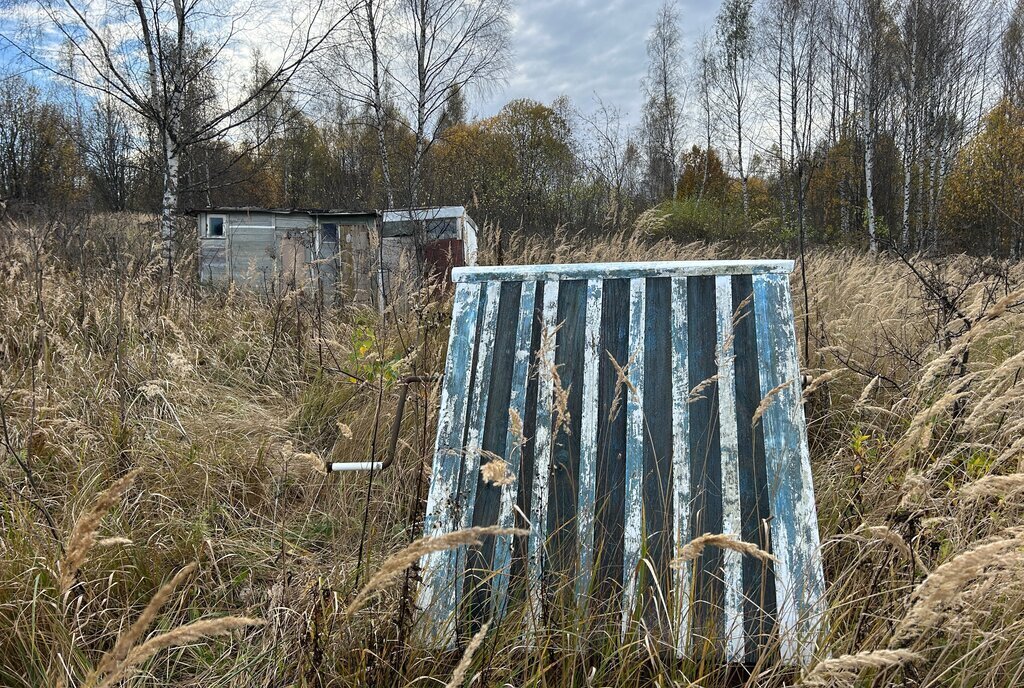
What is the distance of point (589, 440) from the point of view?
225 centimetres

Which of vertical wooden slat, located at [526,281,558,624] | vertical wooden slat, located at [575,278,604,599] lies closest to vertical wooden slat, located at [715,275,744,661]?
vertical wooden slat, located at [575,278,604,599]

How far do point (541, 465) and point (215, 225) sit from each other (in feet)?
53.6

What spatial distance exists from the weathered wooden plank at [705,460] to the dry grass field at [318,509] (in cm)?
16

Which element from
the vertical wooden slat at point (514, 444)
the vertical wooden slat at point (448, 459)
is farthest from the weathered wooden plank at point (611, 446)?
the vertical wooden slat at point (448, 459)

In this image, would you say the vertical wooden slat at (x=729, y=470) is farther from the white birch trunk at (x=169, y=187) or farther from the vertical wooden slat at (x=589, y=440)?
the white birch trunk at (x=169, y=187)

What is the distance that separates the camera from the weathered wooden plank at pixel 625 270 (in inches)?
97.6

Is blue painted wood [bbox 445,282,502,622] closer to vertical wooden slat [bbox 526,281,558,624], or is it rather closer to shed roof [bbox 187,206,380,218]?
vertical wooden slat [bbox 526,281,558,624]

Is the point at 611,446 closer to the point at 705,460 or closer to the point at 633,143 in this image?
the point at 705,460

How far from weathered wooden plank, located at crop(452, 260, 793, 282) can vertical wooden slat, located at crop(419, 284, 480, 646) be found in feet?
0.29

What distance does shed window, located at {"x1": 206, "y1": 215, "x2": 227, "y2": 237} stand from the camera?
51.4ft

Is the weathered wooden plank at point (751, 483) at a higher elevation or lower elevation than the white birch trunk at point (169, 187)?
lower

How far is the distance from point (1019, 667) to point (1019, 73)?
68.7 feet

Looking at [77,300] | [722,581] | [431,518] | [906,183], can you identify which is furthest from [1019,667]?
[906,183]

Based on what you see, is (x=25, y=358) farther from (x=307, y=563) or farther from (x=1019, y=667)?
(x=1019, y=667)
